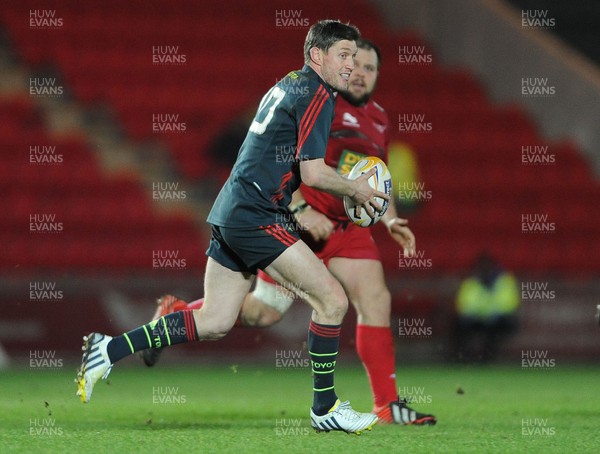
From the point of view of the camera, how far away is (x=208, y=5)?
13523mm

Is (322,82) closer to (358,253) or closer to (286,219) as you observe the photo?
(286,219)

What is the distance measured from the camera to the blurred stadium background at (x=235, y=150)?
31.4ft

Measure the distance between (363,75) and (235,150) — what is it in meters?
5.94

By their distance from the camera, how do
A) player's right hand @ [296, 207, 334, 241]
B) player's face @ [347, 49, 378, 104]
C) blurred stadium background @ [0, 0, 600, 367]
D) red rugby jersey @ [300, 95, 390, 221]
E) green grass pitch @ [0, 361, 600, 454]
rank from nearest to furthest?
green grass pitch @ [0, 361, 600, 454] < player's right hand @ [296, 207, 334, 241] < player's face @ [347, 49, 378, 104] < red rugby jersey @ [300, 95, 390, 221] < blurred stadium background @ [0, 0, 600, 367]

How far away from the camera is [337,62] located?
484 centimetres

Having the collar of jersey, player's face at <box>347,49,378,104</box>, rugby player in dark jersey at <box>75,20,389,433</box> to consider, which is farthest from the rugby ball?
player's face at <box>347,49,378,104</box>

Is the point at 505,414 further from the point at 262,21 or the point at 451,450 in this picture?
the point at 262,21

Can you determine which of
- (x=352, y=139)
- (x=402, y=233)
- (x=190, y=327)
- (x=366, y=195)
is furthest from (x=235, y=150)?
(x=366, y=195)

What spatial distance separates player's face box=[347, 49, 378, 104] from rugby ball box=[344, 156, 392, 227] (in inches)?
28.4

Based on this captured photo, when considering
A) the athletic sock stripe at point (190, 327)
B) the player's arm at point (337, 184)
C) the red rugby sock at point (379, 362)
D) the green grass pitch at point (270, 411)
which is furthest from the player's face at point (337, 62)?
the green grass pitch at point (270, 411)

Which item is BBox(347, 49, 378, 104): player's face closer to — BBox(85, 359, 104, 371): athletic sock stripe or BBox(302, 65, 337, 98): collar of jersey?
BBox(302, 65, 337, 98): collar of jersey

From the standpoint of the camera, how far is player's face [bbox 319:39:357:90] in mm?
4840

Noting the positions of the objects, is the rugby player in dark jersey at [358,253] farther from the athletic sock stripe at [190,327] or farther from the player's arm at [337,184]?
the player's arm at [337,184]

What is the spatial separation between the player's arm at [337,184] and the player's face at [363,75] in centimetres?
111
